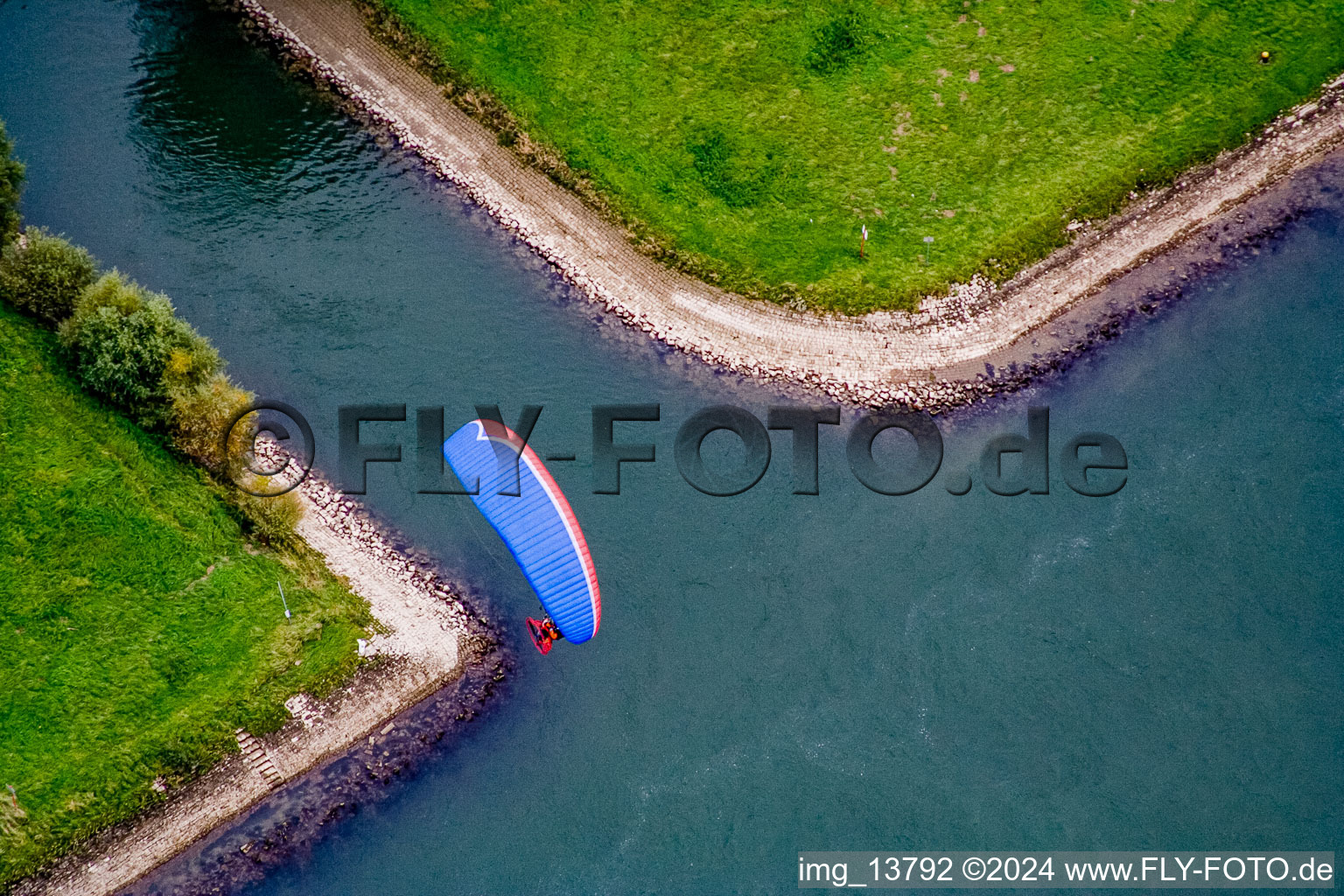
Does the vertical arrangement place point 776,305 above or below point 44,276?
below

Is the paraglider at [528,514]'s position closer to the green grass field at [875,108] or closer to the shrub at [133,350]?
the shrub at [133,350]

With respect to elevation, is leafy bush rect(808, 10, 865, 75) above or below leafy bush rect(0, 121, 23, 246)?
above

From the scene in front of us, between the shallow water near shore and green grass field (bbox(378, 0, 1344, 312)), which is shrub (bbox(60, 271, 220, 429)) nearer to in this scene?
the shallow water near shore

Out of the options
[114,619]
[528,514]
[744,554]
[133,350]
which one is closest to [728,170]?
[744,554]

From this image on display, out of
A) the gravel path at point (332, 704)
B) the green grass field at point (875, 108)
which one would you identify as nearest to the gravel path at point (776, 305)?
the green grass field at point (875, 108)

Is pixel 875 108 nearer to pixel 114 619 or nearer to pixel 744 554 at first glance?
pixel 744 554

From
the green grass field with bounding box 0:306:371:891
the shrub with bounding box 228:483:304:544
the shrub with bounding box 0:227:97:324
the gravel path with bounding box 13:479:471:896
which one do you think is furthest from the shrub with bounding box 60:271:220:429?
the gravel path with bounding box 13:479:471:896

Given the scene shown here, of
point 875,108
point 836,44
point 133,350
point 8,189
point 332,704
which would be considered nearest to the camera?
point 133,350
